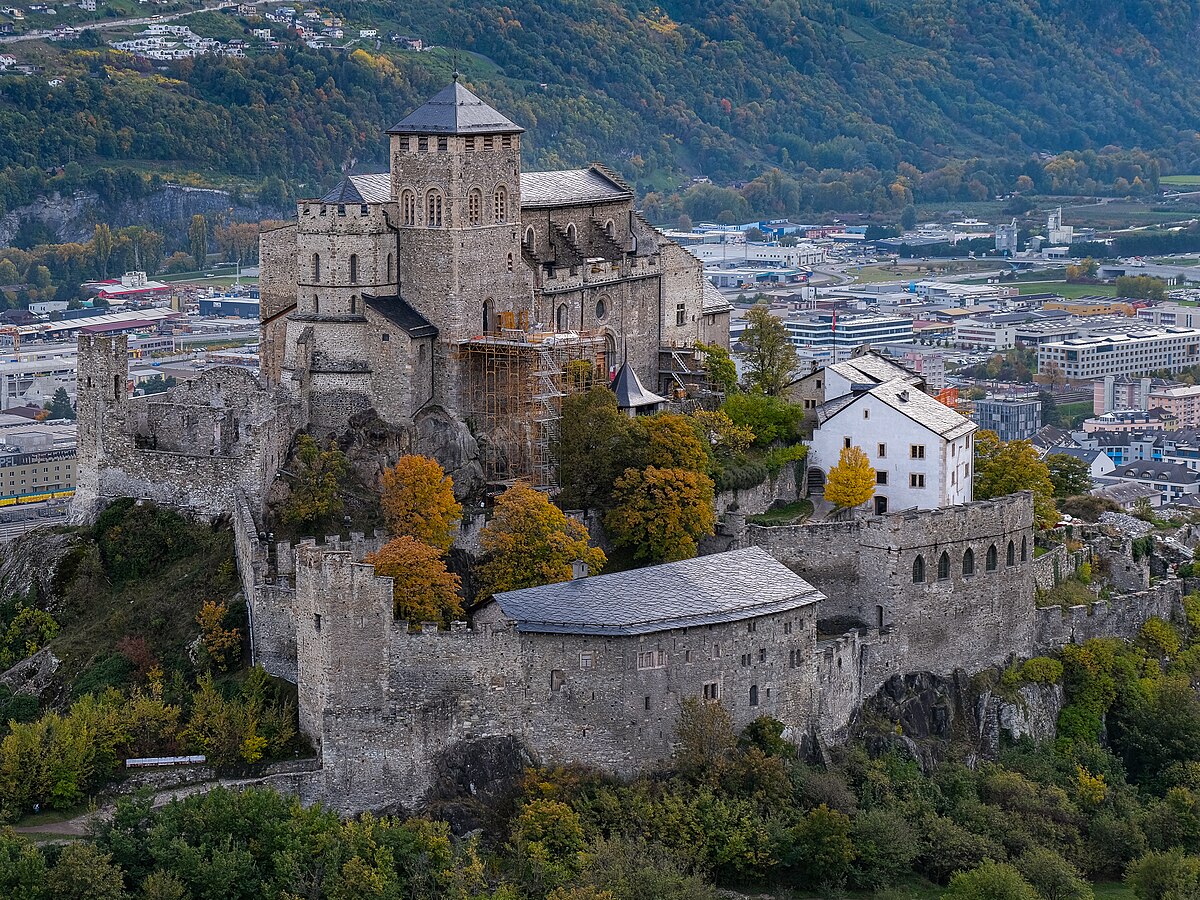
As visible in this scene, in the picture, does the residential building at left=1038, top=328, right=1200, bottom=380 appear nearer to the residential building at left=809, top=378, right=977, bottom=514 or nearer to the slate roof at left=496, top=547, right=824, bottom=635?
the residential building at left=809, top=378, right=977, bottom=514

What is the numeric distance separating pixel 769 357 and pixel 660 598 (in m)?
21.9

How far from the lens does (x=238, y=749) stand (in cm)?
6444

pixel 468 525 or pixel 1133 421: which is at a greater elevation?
pixel 468 525

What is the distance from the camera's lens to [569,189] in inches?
3378

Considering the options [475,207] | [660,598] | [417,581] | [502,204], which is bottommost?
[660,598]

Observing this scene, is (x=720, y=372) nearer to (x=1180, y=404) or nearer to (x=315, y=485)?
(x=315, y=485)

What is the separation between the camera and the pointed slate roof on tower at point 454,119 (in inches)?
3039

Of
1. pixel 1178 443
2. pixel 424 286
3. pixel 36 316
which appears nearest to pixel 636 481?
pixel 424 286

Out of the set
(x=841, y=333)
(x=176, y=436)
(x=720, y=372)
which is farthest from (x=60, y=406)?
(x=176, y=436)

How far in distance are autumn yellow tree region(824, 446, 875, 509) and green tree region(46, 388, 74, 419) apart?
88.3 metres

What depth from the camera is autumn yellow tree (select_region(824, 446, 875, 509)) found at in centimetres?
7769

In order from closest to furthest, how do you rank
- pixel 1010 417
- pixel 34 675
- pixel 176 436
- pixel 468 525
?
pixel 34 675, pixel 468 525, pixel 176 436, pixel 1010 417

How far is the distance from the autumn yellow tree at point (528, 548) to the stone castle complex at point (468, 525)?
221cm

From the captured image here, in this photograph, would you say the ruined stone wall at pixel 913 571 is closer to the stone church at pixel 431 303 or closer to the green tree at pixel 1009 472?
the green tree at pixel 1009 472
